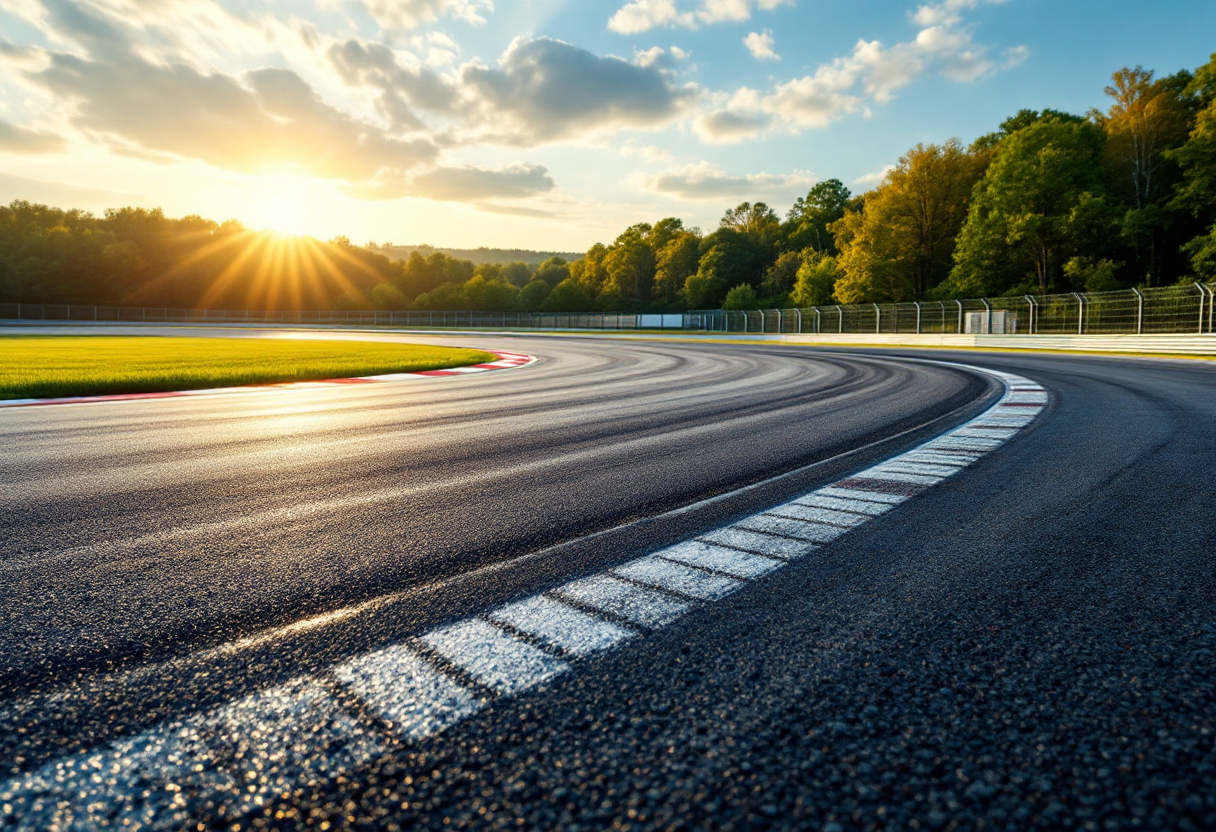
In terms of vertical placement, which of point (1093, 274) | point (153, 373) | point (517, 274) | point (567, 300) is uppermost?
point (517, 274)

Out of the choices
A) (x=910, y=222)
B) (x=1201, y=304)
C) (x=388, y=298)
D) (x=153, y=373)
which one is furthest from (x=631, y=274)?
(x=153, y=373)

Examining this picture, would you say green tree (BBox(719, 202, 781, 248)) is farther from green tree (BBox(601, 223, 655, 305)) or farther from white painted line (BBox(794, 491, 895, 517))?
white painted line (BBox(794, 491, 895, 517))

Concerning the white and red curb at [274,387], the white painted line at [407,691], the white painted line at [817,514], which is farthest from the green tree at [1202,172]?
the white painted line at [407,691]

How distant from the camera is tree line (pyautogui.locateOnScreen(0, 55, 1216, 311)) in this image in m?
44.0

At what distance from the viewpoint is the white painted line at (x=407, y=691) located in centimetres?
176

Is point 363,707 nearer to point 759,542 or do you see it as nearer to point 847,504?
point 759,542

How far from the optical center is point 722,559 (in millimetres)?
3092

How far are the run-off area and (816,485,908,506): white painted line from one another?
1174mm

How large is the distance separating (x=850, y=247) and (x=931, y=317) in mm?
29512

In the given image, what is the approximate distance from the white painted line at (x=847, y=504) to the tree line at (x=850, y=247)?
44141 mm

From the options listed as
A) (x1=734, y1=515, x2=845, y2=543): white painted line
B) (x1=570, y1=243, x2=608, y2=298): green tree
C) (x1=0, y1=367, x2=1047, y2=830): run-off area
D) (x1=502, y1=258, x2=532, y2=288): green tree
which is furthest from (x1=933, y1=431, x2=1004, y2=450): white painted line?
(x1=502, y1=258, x2=532, y2=288): green tree

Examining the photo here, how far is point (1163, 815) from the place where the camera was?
1396mm

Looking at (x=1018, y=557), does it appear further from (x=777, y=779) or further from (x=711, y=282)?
(x=711, y=282)

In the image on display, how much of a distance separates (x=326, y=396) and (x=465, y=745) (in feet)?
33.5
